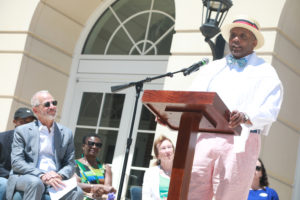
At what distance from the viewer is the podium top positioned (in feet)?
9.34

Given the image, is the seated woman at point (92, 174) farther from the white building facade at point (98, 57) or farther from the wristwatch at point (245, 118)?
the wristwatch at point (245, 118)

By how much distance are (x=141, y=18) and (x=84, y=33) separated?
1.05 metres

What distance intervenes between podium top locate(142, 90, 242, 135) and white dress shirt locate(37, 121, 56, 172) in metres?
2.14

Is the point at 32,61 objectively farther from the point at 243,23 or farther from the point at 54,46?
the point at 243,23

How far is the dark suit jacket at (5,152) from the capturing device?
548 centimetres

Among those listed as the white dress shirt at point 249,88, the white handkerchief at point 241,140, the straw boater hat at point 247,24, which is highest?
the straw boater hat at point 247,24

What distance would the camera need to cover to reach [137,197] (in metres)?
5.46

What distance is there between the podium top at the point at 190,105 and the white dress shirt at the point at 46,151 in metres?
2.14

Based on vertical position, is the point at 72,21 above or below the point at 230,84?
above

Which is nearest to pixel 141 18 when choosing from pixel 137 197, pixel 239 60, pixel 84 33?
pixel 84 33

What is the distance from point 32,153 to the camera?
5051 millimetres

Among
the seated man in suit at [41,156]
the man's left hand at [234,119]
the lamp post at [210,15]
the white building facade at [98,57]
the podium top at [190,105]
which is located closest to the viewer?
the podium top at [190,105]

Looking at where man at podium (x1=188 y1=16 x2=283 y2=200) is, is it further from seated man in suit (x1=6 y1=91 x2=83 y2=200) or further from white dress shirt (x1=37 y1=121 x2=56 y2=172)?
white dress shirt (x1=37 y1=121 x2=56 y2=172)

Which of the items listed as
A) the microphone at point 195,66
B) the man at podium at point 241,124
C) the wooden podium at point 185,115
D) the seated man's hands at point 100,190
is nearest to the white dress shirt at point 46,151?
the seated man's hands at point 100,190
